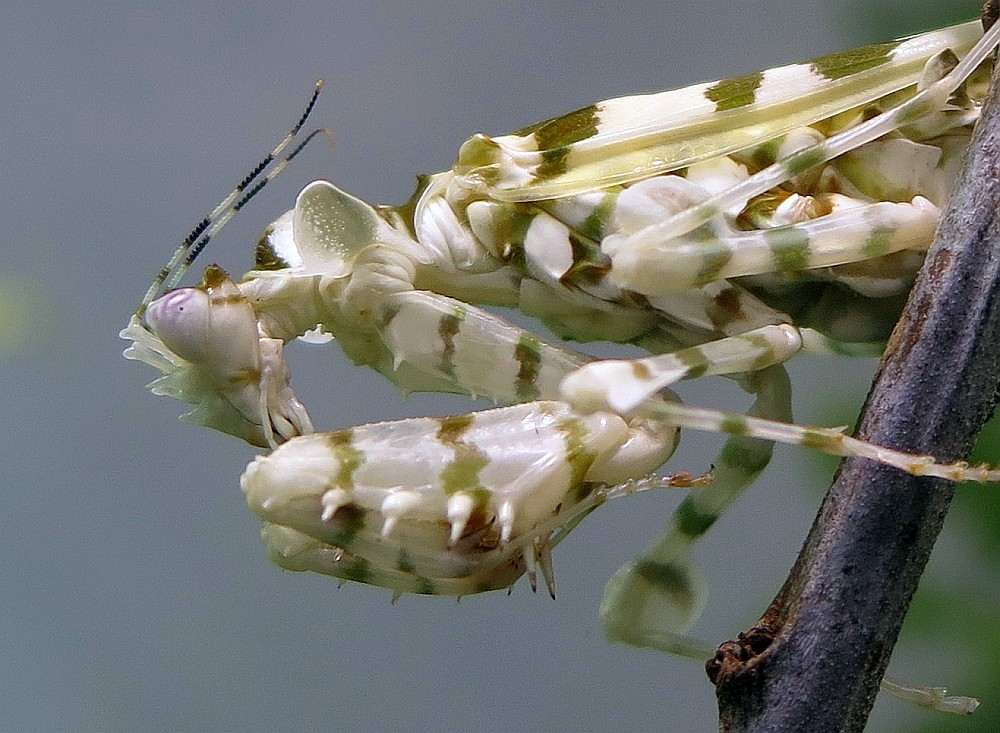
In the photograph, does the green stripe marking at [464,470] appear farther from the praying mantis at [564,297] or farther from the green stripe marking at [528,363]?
the green stripe marking at [528,363]

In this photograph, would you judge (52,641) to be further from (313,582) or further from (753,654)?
(753,654)

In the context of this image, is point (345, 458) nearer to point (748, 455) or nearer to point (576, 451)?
point (576, 451)

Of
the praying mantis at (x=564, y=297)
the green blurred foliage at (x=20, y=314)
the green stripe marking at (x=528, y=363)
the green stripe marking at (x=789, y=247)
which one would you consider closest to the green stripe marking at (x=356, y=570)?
the praying mantis at (x=564, y=297)

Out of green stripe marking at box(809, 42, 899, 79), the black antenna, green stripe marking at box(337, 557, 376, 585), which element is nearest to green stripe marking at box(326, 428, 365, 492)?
green stripe marking at box(337, 557, 376, 585)

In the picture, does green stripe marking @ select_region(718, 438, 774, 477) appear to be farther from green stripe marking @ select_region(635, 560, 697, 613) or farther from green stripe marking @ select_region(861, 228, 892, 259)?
green stripe marking @ select_region(861, 228, 892, 259)

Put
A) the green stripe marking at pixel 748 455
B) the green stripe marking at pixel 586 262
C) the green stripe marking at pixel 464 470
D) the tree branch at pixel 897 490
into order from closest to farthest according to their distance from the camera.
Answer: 1. the tree branch at pixel 897 490
2. the green stripe marking at pixel 464 470
3. the green stripe marking at pixel 586 262
4. the green stripe marking at pixel 748 455

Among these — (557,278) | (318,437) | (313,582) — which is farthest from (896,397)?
(313,582)

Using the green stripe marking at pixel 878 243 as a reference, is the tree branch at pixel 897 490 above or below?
below
